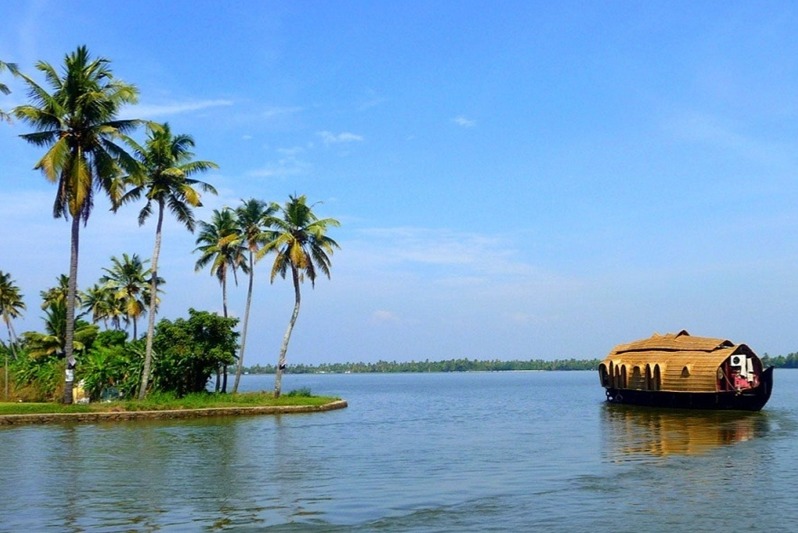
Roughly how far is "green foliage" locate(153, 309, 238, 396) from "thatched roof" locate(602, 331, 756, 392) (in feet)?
93.4

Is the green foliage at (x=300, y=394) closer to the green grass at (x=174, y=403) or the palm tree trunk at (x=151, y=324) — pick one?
the green grass at (x=174, y=403)

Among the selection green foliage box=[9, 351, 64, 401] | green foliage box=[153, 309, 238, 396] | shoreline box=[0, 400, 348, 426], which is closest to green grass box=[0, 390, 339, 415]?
shoreline box=[0, 400, 348, 426]

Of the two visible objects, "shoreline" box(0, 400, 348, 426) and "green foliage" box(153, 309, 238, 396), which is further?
"green foliage" box(153, 309, 238, 396)

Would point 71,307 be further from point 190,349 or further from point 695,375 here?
point 695,375

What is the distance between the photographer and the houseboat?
48219 millimetres

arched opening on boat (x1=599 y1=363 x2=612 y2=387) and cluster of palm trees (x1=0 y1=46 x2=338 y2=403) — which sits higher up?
cluster of palm trees (x1=0 y1=46 x2=338 y2=403)

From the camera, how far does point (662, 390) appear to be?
52.0 meters

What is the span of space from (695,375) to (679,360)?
217 cm

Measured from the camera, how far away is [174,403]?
45.6 metres

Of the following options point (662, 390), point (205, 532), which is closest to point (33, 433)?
point (205, 532)

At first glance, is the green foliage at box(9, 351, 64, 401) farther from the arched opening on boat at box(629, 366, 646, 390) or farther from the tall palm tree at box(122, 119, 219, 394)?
the arched opening on boat at box(629, 366, 646, 390)

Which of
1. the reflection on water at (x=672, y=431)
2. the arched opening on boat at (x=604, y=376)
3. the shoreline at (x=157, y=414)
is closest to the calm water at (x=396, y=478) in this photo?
the reflection on water at (x=672, y=431)

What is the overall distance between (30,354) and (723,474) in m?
46.4

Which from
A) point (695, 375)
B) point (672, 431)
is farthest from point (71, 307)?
point (695, 375)
